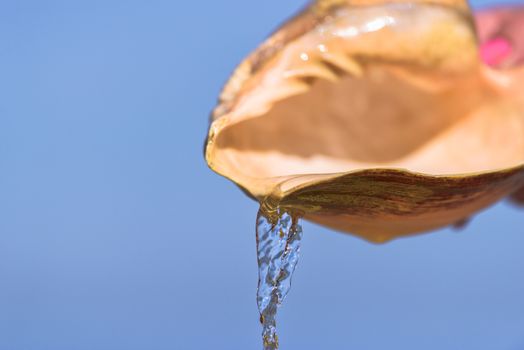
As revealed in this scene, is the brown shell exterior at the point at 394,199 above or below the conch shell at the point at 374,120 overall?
below

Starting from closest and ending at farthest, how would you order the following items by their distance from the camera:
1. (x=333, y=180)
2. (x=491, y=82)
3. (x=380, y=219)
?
(x=333, y=180), (x=380, y=219), (x=491, y=82)

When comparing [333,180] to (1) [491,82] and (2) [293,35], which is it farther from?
(1) [491,82]

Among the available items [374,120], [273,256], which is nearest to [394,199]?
Result: [273,256]

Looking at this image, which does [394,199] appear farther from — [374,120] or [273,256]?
[374,120]

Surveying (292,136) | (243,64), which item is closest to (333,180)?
(243,64)
